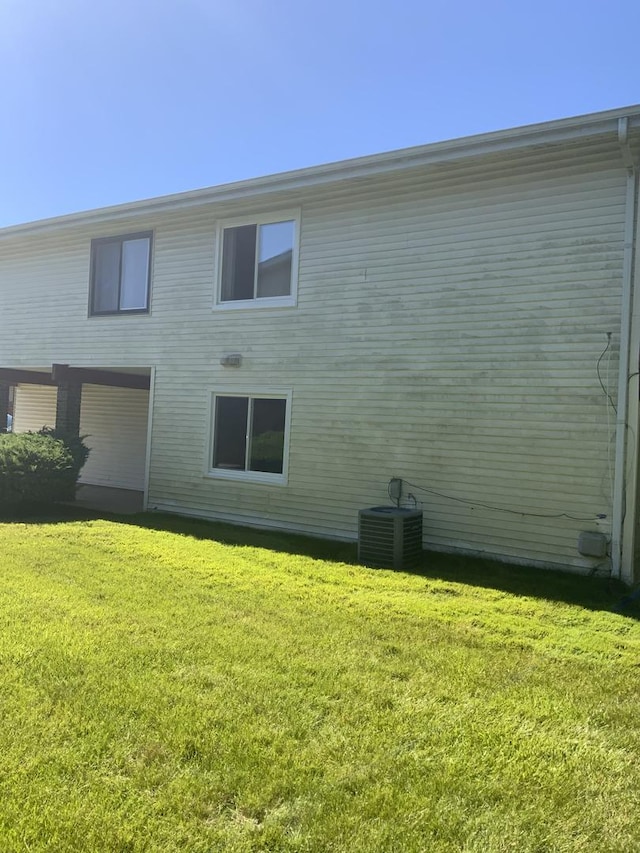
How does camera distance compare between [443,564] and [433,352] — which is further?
[433,352]

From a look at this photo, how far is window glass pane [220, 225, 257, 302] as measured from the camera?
10.3 metres

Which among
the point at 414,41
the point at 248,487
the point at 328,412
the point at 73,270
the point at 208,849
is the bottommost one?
the point at 208,849

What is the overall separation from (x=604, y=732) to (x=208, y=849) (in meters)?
2.16

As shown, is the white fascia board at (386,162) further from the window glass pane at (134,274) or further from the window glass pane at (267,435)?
the window glass pane at (267,435)

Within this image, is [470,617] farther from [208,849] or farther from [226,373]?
[226,373]

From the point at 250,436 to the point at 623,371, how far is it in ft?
17.9

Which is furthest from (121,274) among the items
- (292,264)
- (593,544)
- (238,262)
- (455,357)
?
(593,544)

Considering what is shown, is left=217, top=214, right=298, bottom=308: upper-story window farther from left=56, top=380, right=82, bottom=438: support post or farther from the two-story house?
left=56, top=380, right=82, bottom=438: support post

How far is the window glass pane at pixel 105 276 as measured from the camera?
39.3 feet

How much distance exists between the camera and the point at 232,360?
33.3ft

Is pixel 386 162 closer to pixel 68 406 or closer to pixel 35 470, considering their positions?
pixel 35 470

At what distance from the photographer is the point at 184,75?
11.7m

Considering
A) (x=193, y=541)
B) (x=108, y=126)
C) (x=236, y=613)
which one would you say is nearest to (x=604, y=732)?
(x=236, y=613)

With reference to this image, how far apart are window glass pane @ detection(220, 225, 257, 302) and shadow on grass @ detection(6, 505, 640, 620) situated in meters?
3.73
